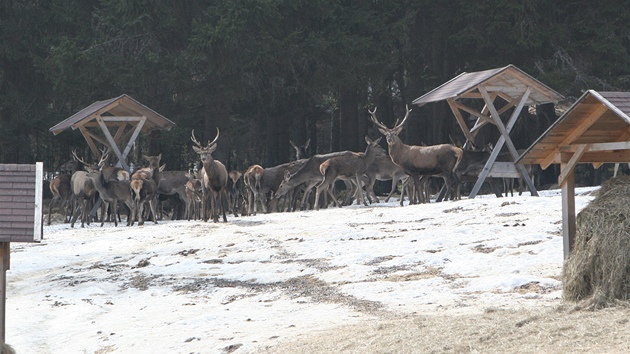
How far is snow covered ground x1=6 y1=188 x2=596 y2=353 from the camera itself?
1433 centimetres

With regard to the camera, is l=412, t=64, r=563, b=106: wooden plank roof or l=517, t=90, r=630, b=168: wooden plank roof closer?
l=517, t=90, r=630, b=168: wooden plank roof

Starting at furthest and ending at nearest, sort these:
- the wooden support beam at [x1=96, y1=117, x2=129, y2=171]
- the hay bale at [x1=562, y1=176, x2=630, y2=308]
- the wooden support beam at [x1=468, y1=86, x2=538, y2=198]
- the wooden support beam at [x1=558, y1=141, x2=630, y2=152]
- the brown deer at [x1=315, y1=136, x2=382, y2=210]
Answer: the wooden support beam at [x1=96, y1=117, x2=129, y2=171], the brown deer at [x1=315, y1=136, x2=382, y2=210], the wooden support beam at [x1=468, y1=86, x2=538, y2=198], the wooden support beam at [x1=558, y1=141, x2=630, y2=152], the hay bale at [x1=562, y1=176, x2=630, y2=308]

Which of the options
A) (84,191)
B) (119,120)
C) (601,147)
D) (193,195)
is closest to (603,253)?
(601,147)

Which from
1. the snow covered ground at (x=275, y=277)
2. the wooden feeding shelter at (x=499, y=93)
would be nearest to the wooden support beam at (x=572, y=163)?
the snow covered ground at (x=275, y=277)

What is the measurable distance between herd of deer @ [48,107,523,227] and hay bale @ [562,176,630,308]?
14.4 m

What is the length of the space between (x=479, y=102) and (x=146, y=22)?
1095cm

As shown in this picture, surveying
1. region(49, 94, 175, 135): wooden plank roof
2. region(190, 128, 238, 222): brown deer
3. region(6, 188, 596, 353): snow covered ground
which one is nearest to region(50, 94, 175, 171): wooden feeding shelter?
region(49, 94, 175, 135): wooden plank roof

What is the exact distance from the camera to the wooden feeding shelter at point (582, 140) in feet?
43.5

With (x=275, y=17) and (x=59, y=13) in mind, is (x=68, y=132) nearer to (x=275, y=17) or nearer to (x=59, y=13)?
(x=59, y=13)

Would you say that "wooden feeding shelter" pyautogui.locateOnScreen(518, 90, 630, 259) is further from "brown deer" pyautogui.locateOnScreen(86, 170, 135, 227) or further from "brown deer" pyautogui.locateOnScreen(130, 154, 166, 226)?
"brown deer" pyautogui.locateOnScreen(86, 170, 135, 227)

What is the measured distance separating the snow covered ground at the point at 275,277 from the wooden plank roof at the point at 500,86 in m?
3.66

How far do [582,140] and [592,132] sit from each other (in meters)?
0.19

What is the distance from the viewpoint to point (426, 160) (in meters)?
27.9

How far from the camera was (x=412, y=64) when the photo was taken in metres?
38.4
